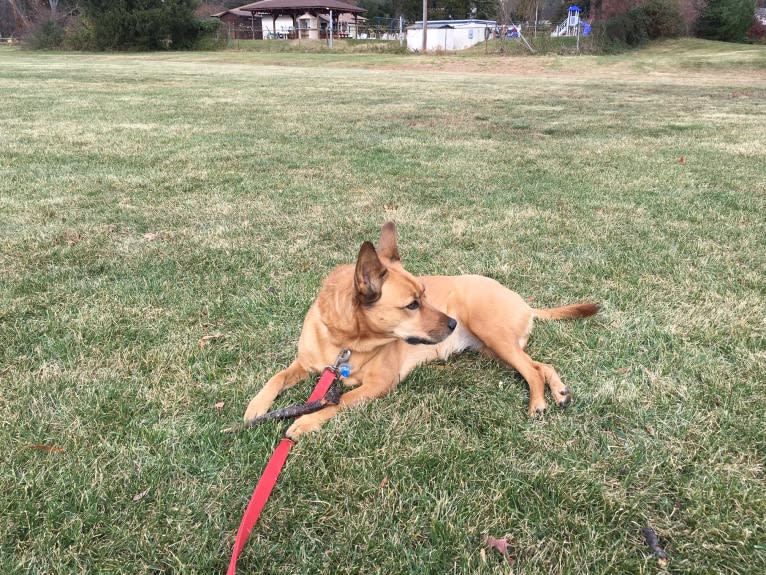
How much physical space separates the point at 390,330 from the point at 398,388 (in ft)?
1.22

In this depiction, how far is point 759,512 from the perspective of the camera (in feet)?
7.08

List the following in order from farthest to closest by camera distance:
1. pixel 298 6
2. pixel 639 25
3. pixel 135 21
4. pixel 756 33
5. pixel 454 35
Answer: pixel 298 6 → pixel 454 35 → pixel 135 21 → pixel 756 33 → pixel 639 25

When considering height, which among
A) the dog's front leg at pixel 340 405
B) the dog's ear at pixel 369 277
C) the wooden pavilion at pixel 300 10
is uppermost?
the wooden pavilion at pixel 300 10

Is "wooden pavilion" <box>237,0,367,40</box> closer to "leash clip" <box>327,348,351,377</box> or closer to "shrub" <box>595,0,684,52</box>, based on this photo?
"shrub" <box>595,0,684,52</box>

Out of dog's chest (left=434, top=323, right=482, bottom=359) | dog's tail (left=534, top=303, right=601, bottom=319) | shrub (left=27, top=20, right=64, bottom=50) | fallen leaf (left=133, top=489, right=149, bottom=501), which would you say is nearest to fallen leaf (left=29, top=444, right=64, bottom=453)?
fallen leaf (left=133, top=489, right=149, bottom=501)

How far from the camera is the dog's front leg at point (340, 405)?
2615 millimetres

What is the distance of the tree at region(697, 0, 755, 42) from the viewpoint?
41.3 meters

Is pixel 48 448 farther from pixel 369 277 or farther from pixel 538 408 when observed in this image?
pixel 538 408

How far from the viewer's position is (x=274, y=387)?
288 cm

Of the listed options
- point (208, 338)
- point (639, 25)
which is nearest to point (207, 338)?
point (208, 338)

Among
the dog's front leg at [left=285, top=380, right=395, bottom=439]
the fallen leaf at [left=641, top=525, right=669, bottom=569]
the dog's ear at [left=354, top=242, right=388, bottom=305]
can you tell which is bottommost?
the fallen leaf at [left=641, top=525, right=669, bottom=569]

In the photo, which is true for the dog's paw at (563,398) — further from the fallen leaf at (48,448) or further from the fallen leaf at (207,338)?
the fallen leaf at (48,448)

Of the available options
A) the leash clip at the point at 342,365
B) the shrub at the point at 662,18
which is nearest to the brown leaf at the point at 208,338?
the leash clip at the point at 342,365

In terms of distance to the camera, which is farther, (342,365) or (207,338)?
(207,338)
